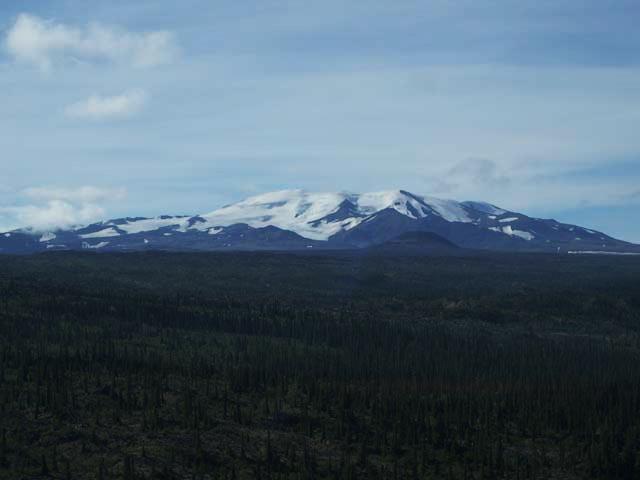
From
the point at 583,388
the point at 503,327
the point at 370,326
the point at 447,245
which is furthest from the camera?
the point at 447,245

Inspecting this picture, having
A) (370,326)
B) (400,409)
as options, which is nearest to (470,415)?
(400,409)

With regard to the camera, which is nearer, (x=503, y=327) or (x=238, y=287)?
(x=503, y=327)

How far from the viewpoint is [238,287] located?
73.0m

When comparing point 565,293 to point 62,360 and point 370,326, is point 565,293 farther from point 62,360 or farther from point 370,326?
point 62,360

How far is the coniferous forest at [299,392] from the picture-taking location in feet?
73.4

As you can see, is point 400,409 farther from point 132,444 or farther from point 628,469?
point 132,444

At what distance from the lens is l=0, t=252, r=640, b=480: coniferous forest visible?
22.4m

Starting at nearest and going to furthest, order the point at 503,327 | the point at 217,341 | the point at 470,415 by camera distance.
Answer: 1. the point at 470,415
2. the point at 217,341
3. the point at 503,327

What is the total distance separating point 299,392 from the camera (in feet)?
93.5

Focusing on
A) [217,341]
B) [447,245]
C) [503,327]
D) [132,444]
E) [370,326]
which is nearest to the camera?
[132,444]

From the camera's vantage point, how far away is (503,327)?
53.7 meters

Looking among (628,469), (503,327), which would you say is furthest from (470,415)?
(503,327)

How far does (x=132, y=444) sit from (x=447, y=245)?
164 metres

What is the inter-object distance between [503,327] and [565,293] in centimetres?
1559
